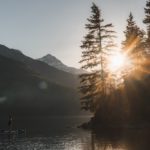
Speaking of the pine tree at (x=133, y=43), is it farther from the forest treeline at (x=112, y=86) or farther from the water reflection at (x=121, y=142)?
the water reflection at (x=121, y=142)

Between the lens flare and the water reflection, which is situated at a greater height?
the lens flare

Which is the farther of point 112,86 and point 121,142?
point 112,86

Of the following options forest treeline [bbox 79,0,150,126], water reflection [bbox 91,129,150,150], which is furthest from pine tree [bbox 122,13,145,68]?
water reflection [bbox 91,129,150,150]

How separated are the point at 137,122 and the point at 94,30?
73.6 feet

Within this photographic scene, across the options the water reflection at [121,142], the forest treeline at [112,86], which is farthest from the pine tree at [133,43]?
the water reflection at [121,142]

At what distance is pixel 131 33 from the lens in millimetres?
83875

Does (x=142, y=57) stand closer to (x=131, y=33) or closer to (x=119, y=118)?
(x=131, y=33)

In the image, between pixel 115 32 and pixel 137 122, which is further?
pixel 115 32

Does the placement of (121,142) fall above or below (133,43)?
below

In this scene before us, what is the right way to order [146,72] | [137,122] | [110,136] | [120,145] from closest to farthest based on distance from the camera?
[120,145]
[110,136]
[137,122]
[146,72]

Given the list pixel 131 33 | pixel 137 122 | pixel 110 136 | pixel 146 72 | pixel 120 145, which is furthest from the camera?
pixel 131 33

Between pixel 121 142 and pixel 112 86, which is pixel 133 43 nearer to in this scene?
pixel 112 86

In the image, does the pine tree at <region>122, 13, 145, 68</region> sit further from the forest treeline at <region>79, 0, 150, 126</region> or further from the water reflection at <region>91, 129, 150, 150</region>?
the water reflection at <region>91, 129, 150, 150</region>

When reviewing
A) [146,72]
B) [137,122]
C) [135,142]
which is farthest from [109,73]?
[135,142]
